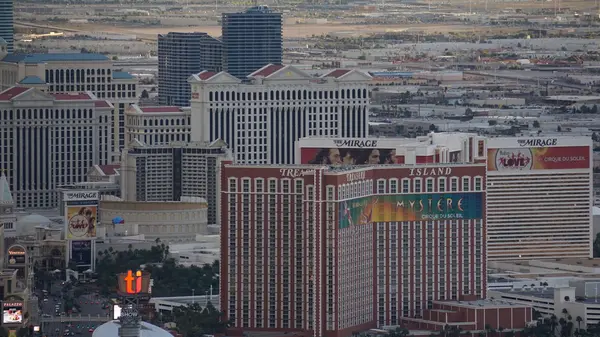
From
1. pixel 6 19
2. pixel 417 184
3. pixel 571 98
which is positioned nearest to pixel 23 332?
pixel 417 184

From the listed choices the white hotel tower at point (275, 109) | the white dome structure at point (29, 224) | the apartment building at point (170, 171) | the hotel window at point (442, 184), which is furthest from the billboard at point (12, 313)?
the white hotel tower at point (275, 109)

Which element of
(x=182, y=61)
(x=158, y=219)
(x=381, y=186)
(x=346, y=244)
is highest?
(x=182, y=61)

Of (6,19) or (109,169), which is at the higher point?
(6,19)

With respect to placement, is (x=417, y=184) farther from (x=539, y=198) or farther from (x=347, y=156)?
(x=539, y=198)

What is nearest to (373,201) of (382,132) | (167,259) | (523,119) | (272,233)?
(272,233)

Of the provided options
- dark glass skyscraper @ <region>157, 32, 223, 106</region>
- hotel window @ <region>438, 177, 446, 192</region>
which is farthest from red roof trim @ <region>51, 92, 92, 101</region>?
hotel window @ <region>438, 177, 446, 192</region>

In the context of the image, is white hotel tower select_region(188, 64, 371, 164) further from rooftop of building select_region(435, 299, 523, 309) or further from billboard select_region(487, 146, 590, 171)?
rooftop of building select_region(435, 299, 523, 309)

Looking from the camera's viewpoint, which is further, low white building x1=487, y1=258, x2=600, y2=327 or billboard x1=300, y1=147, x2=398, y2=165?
billboard x1=300, y1=147, x2=398, y2=165
